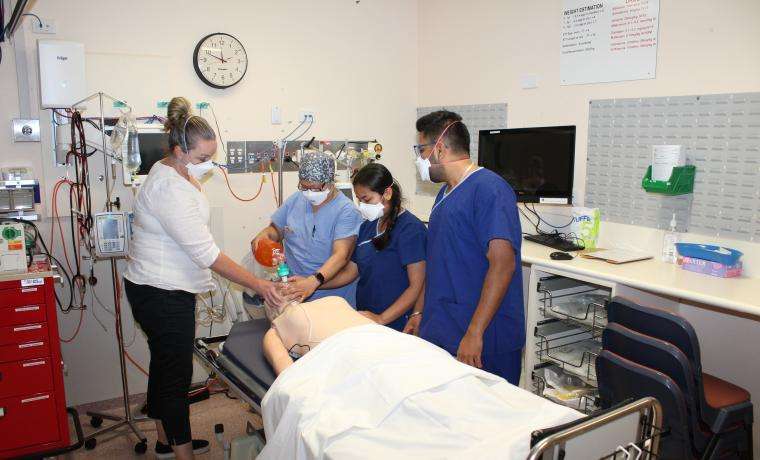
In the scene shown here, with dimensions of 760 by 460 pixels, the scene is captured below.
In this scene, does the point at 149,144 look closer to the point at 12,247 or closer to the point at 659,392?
the point at 12,247

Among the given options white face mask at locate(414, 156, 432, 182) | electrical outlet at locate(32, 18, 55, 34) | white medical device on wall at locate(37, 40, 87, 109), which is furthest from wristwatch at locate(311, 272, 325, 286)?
electrical outlet at locate(32, 18, 55, 34)

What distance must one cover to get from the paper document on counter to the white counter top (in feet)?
0.08

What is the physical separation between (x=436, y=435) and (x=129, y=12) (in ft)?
9.47

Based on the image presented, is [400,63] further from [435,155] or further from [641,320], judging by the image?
[641,320]

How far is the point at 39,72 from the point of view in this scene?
9.58 ft

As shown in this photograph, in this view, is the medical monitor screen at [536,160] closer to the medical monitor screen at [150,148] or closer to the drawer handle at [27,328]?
the medical monitor screen at [150,148]

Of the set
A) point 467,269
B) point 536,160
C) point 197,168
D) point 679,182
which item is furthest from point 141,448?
point 679,182

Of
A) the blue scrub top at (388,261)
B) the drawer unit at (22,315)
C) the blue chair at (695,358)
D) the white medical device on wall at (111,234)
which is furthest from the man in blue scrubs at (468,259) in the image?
the drawer unit at (22,315)

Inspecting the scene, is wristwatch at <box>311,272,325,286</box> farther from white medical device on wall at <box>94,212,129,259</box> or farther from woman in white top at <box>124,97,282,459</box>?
white medical device on wall at <box>94,212,129,259</box>

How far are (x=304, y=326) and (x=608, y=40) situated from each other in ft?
7.07

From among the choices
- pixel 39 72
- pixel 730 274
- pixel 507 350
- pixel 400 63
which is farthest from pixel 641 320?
pixel 39 72

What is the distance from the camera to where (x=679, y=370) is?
1.80 m

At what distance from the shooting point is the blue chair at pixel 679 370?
1802mm

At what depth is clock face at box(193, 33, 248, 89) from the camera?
3354 millimetres
